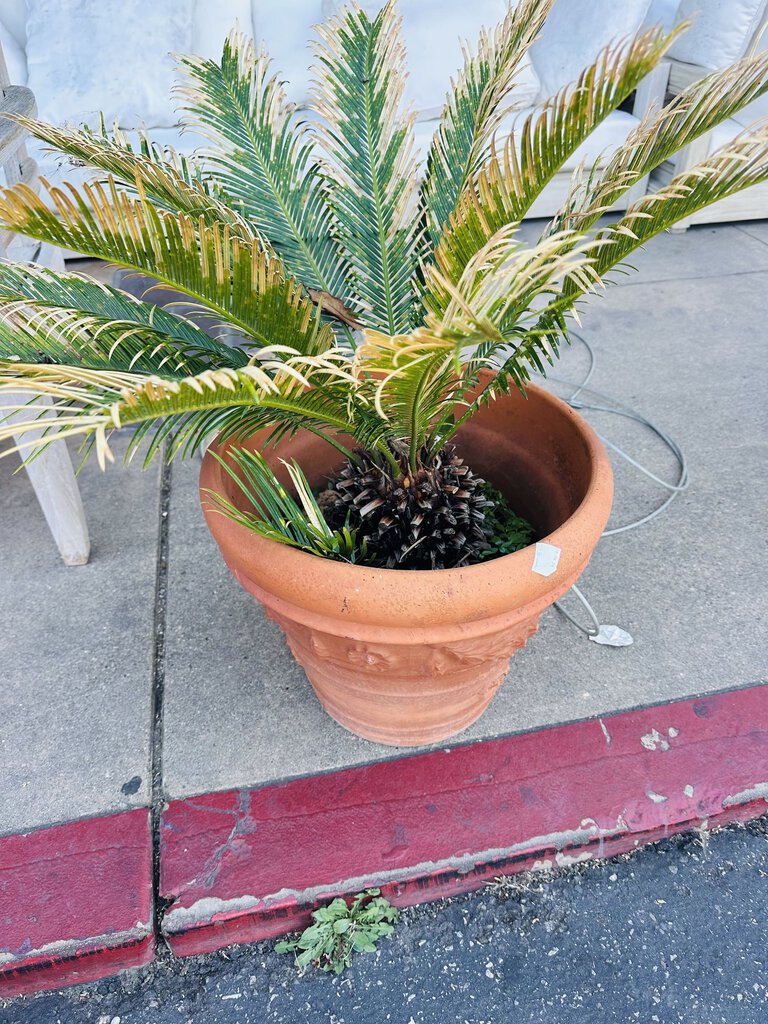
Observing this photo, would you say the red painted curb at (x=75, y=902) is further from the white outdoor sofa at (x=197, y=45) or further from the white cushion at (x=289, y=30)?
the white cushion at (x=289, y=30)

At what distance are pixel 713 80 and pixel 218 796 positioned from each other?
1.51 meters

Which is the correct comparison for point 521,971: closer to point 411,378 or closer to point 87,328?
point 411,378

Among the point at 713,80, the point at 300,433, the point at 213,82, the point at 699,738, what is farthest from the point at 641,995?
the point at 213,82

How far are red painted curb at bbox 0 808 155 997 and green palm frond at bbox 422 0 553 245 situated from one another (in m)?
1.32

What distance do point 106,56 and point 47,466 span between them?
2.62m

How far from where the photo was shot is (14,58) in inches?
142

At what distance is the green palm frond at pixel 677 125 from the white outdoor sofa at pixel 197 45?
8.21 ft

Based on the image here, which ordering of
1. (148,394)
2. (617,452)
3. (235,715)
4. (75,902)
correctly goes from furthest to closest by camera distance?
(617,452)
(235,715)
(75,902)
(148,394)

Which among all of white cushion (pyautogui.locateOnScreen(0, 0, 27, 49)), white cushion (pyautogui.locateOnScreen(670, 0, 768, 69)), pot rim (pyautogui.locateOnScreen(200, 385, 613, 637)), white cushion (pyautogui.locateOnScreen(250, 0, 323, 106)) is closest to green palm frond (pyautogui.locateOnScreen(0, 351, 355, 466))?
pot rim (pyautogui.locateOnScreen(200, 385, 613, 637))

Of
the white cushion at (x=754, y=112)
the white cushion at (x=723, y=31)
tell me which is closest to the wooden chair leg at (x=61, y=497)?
the white cushion at (x=723, y=31)

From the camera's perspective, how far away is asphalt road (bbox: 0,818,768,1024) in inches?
48.9

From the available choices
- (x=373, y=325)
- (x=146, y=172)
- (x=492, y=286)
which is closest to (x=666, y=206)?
(x=492, y=286)

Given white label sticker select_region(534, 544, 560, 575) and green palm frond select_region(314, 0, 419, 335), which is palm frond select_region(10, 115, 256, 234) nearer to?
green palm frond select_region(314, 0, 419, 335)

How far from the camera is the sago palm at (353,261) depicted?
92 centimetres
